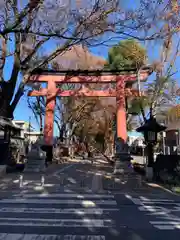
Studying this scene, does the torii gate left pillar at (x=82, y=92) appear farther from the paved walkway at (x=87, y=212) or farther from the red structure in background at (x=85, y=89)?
the paved walkway at (x=87, y=212)

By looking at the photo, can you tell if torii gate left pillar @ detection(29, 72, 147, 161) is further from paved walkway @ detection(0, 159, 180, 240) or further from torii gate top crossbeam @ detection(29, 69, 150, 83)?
paved walkway @ detection(0, 159, 180, 240)

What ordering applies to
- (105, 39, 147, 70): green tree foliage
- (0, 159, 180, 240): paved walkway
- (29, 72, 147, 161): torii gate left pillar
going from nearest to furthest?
(0, 159, 180, 240): paved walkway < (105, 39, 147, 70): green tree foliage < (29, 72, 147, 161): torii gate left pillar

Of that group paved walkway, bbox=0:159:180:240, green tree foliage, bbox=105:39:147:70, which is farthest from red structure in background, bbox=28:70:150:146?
paved walkway, bbox=0:159:180:240

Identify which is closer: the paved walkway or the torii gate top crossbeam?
the paved walkway

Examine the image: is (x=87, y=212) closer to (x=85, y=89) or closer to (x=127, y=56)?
(x=127, y=56)

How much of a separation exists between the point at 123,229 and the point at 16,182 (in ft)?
30.3

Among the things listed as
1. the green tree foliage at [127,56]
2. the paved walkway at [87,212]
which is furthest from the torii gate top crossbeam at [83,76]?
the paved walkway at [87,212]

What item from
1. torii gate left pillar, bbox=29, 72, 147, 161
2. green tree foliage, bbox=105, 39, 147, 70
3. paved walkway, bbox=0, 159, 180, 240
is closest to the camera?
paved walkway, bbox=0, 159, 180, 240

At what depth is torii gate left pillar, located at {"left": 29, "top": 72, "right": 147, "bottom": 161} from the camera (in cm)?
2568

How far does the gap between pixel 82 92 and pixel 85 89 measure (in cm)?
58

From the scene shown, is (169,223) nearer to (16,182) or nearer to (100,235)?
(100,235)

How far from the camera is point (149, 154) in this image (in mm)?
18094

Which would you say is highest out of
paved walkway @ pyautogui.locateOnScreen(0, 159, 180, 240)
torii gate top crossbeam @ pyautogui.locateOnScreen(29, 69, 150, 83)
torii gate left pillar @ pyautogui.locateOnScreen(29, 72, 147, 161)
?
torii gate top crossbeam @ pyautogui.locateOnScreen(29, 69, 150, 83)

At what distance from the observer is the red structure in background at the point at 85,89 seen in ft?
84.3
